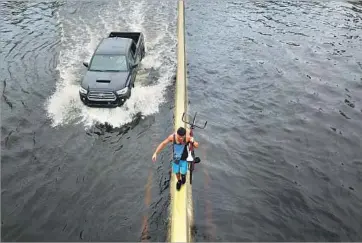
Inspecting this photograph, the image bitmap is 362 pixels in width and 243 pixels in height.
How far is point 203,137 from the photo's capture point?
14031mm

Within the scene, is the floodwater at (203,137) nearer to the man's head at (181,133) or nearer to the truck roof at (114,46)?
the truck roof at (114,46)

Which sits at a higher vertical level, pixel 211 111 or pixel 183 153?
pixel 183 153

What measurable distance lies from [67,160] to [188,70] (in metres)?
8.96

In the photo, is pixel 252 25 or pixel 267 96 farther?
pixel 252 25

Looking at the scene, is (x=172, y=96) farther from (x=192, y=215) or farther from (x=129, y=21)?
(x=129, y=21)

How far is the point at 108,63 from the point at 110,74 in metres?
0.78

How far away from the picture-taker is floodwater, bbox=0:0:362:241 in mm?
10336

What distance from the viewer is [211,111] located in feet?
51.9

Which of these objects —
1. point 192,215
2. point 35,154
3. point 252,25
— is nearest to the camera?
point 192,215

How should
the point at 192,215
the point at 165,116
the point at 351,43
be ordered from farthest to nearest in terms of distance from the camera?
the point at 351,43 < the point at 165,116 < the point at 192,215

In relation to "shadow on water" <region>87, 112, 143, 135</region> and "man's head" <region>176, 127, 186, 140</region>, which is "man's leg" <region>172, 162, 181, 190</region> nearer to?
"man's head" <region>176, 127, 186, 140</region>

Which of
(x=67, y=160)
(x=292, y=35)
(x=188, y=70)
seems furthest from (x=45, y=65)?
(x=292, y=35)

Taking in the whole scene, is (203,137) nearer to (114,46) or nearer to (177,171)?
(177,171)

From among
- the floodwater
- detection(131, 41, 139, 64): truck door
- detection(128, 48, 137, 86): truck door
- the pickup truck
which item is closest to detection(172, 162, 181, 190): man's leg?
the floodwater
